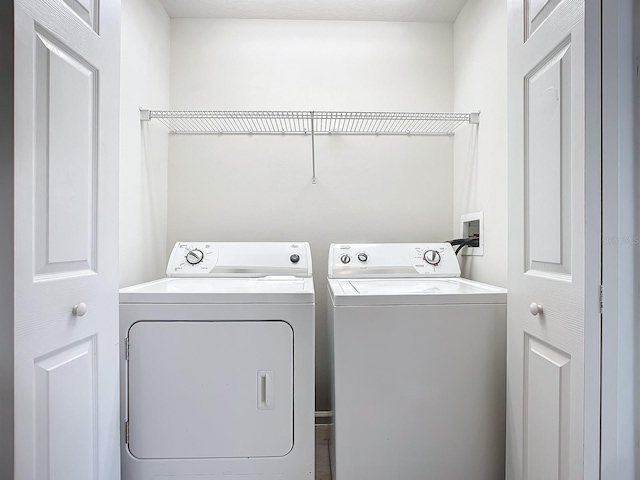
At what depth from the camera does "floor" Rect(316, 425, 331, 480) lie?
5.27ft

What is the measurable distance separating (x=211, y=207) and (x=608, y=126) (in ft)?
6.36

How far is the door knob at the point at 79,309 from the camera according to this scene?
981 mm

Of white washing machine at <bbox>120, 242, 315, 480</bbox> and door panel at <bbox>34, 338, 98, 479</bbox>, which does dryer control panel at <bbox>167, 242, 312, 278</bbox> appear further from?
door panel at <bbox>34, 338, 98, 479</bbox>

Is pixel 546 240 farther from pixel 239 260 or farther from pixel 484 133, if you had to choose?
pixel 239 260

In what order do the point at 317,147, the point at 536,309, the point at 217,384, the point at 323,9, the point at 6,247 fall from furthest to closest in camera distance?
the point at 317,147 < the point at 323,9 < the point at 217,384 < the point at 536,309 < the point at 6,247

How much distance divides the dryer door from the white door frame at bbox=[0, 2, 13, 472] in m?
0.47

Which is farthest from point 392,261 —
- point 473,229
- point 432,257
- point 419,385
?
point 419,385

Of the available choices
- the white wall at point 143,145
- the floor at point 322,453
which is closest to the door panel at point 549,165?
the floor at point 322,453

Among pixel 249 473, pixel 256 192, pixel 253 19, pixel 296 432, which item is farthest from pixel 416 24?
pixel 249 473

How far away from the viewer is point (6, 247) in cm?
78

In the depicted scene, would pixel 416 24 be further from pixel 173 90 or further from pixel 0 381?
pixel 0 381

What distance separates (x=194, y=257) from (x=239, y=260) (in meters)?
0.24

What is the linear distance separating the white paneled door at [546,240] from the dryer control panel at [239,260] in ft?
3.49

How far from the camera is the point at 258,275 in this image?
1.88 metres
